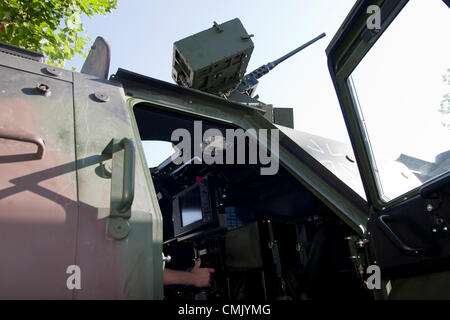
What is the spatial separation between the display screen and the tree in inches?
125

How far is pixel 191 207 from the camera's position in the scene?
331 cm

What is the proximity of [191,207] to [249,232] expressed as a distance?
621 millimetres

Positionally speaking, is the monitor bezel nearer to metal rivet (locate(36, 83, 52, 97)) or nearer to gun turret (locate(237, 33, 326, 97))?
gun turret (locate(237, 33, 326, 97))

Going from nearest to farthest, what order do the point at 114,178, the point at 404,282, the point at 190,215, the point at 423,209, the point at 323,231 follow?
1. the point at 114,178
2. the point at 423,209
3. the point at 404,282
4. the point at 323,231
5. the point at 190,215

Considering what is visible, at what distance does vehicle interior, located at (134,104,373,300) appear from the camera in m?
2.64

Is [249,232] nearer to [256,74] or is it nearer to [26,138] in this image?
[26,138]

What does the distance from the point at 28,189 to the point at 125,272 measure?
0.38 metres

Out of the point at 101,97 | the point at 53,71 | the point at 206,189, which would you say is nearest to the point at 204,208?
the point at 206,189

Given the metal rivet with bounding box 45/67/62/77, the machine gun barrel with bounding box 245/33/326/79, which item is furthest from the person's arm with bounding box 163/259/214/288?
the machine gun barrel with bounding box 245/33/326/79

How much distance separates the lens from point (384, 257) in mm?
1669

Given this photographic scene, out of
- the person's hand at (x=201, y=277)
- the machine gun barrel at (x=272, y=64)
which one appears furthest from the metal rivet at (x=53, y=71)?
the machine gun barrel at (x=272, y=64)
